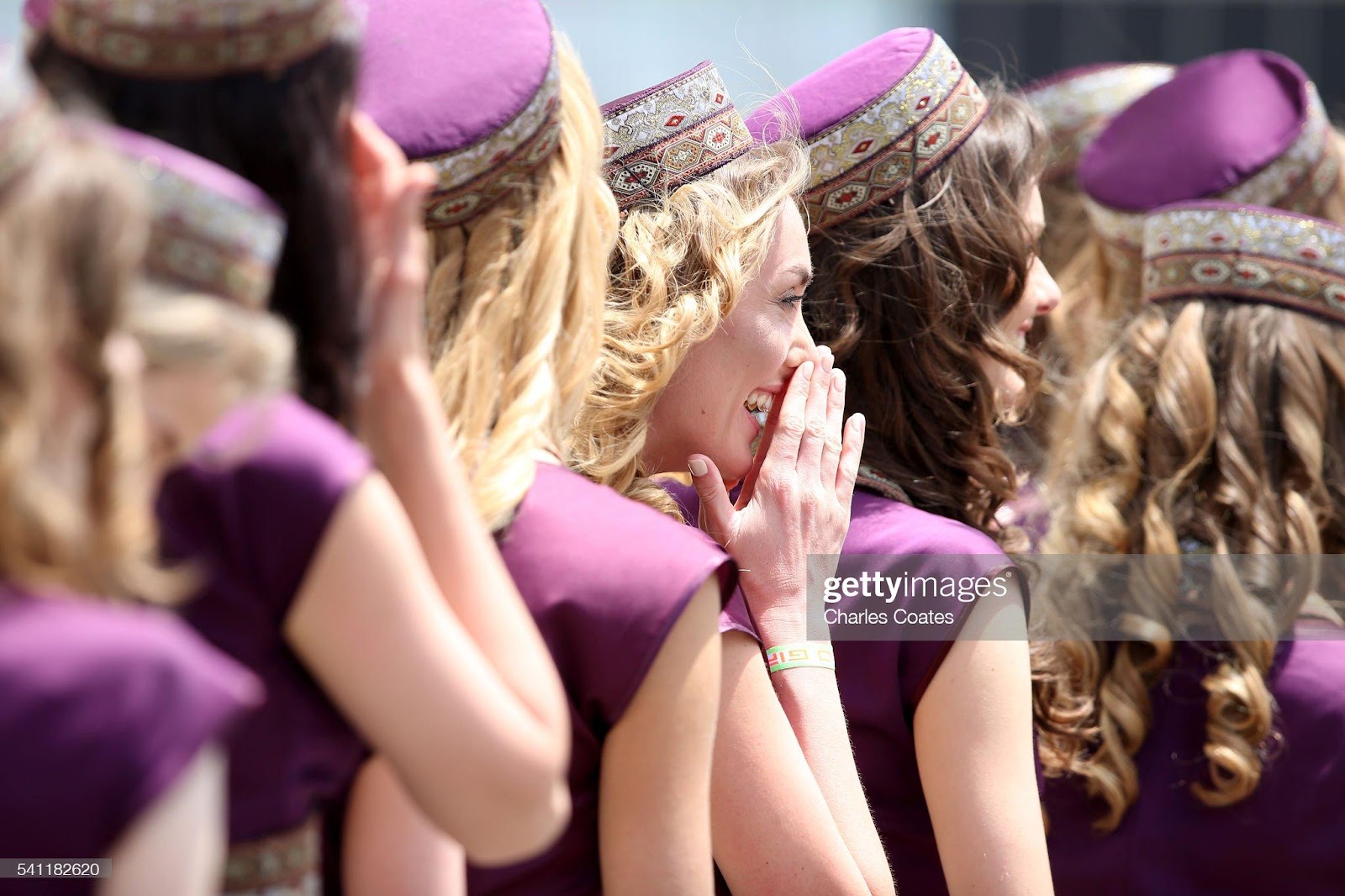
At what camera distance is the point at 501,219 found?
73.5 inches

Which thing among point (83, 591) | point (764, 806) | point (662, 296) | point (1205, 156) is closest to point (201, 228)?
point (83, 591)

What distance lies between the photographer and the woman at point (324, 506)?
3.97 feet

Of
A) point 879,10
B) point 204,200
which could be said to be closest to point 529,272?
point 204,200

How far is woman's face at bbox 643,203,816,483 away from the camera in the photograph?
2.48 metres

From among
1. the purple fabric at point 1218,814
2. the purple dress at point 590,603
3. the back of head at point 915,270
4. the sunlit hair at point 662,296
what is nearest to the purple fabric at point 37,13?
the purple dress at point 590,603

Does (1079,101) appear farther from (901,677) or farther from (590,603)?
(590,603)

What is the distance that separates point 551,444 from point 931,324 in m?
1.06

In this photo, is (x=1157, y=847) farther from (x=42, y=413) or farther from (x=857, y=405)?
(x=42, y=413)

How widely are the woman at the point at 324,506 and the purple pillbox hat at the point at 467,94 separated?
17.1 inches

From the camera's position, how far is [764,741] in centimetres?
205

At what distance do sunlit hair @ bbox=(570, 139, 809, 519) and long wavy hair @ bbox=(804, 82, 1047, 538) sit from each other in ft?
0.98

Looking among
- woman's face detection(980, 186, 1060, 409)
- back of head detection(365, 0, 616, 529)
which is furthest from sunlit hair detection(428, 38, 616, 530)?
woman's face detection(980, 186, 1060, 409)

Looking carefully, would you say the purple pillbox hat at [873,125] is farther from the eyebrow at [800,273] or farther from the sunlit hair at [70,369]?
the sunlit hair at [70,369]

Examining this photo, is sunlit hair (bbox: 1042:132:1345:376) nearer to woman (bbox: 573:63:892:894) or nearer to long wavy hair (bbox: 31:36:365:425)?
woman (bbox: 573:63:892:894)
